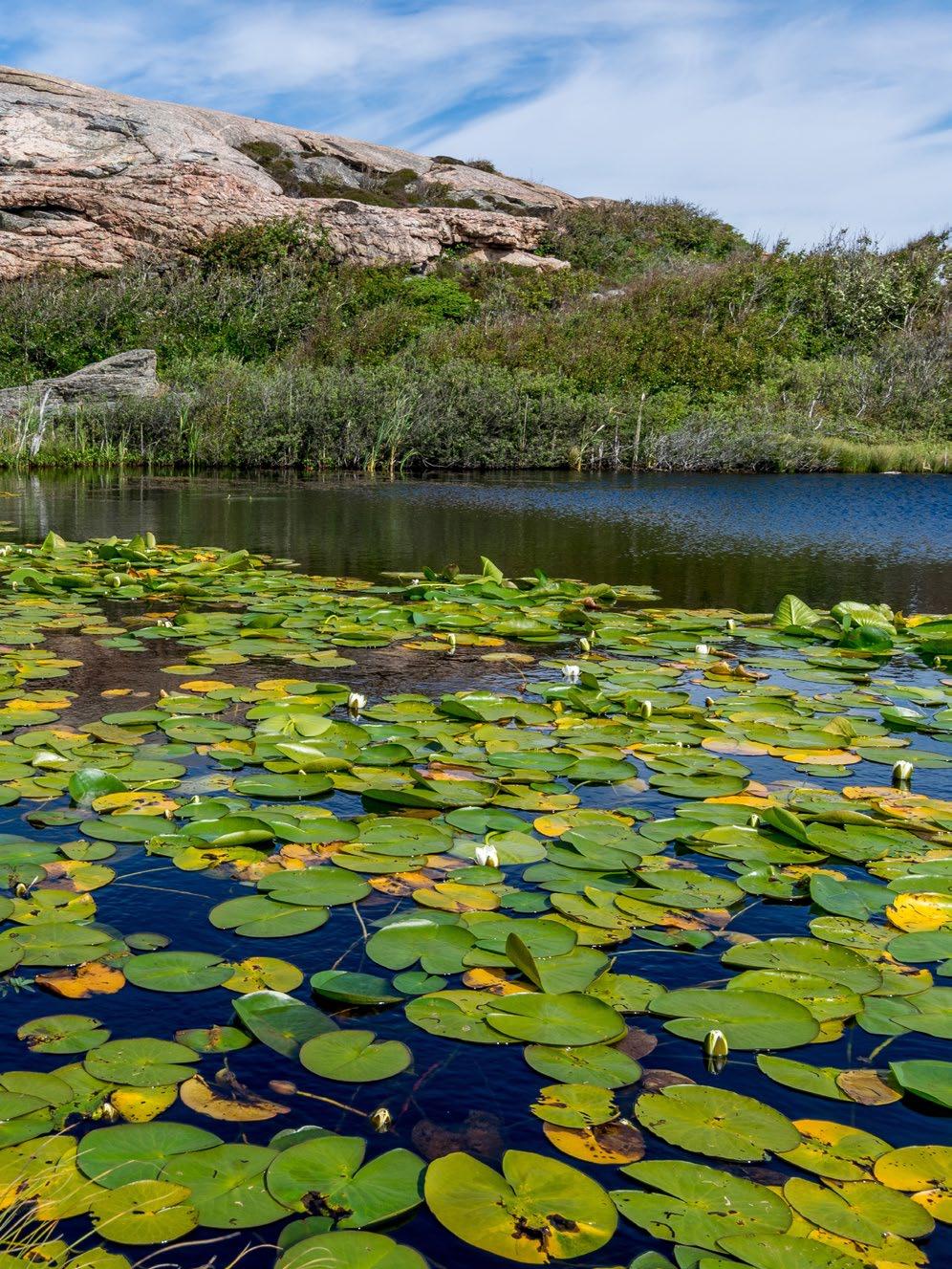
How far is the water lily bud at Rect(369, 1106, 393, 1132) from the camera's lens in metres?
1.58

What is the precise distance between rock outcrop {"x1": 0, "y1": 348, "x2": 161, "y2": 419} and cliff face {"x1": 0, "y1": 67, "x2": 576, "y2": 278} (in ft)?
38.9

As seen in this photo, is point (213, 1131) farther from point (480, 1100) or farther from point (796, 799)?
point (796, 799)

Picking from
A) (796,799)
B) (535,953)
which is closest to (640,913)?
(535,953)

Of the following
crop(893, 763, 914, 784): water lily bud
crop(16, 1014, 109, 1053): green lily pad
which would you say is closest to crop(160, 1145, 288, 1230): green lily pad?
crop(16, 1014, 109, 1053): green lily pad

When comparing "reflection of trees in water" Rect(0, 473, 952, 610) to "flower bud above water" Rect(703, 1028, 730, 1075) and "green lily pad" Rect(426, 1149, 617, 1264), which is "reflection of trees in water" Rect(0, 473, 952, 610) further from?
"green lily pad" Rect(426, 1149, 617, 1264)

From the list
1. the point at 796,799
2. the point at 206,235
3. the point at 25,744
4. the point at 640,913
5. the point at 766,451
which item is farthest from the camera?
the point at 206,235

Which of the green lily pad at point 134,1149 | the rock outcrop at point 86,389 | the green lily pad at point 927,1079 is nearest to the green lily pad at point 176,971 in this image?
the green lily pad at point 134,1149

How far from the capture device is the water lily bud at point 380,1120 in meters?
1.58

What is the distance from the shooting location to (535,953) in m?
2.09

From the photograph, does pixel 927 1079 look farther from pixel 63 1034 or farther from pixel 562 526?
pixel 562 526

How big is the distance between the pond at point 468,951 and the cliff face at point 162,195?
30.6m

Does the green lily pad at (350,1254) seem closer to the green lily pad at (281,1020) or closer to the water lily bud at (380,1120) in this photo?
the water lily bud at (380,1120)

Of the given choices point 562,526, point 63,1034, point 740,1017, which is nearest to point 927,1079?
point 740,1017

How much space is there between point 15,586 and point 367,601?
2.24 meters
